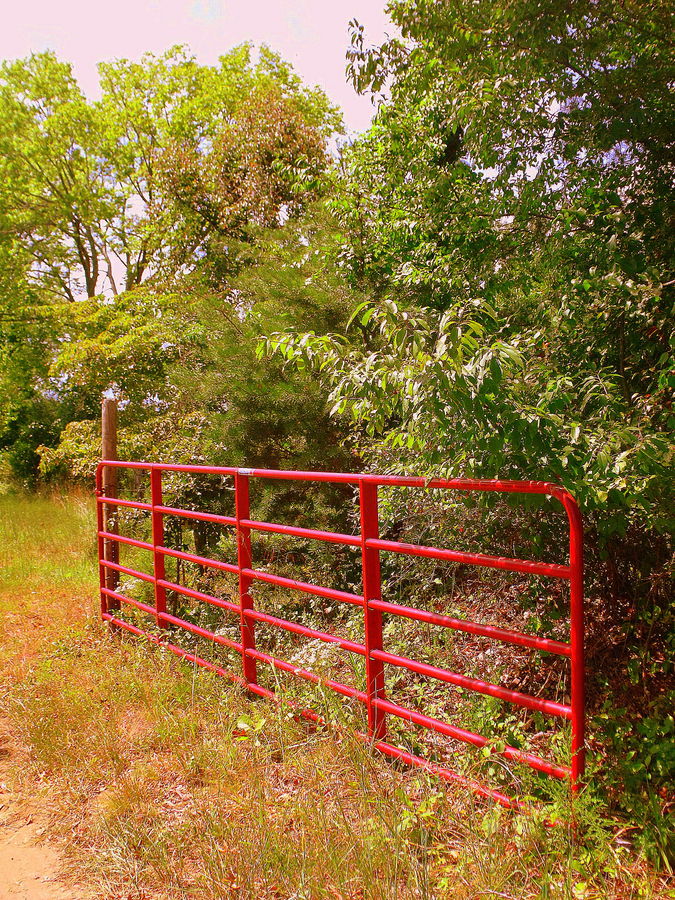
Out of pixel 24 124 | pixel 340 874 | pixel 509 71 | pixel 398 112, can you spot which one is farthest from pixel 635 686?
pixel 24 124

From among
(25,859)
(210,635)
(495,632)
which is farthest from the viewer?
(210,635)

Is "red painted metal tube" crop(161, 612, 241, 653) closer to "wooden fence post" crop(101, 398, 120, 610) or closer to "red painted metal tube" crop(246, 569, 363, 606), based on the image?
"red painted metal tube" crop(246, 569, 363, 606)

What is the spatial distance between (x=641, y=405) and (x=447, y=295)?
1.90 metres

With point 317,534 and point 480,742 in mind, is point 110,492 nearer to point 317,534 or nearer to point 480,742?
point 317,534

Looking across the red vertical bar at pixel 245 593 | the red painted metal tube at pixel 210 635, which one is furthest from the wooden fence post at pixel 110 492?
the red vertical bar at pixel 245 593

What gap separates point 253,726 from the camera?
3.72m

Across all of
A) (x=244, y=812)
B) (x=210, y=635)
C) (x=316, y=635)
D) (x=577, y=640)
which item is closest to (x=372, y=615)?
(x=316, y=635)

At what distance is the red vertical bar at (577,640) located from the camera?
8.06 feet

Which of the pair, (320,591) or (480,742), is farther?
(320,591)

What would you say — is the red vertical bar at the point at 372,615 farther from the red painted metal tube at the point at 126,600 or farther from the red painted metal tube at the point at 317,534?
the red painted metal tube at the point at 126,600

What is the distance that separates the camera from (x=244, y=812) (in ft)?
9.66

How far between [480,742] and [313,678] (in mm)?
1129

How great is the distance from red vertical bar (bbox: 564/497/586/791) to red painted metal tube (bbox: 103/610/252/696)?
7.70 ft

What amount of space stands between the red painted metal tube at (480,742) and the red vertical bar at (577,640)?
80 mm
